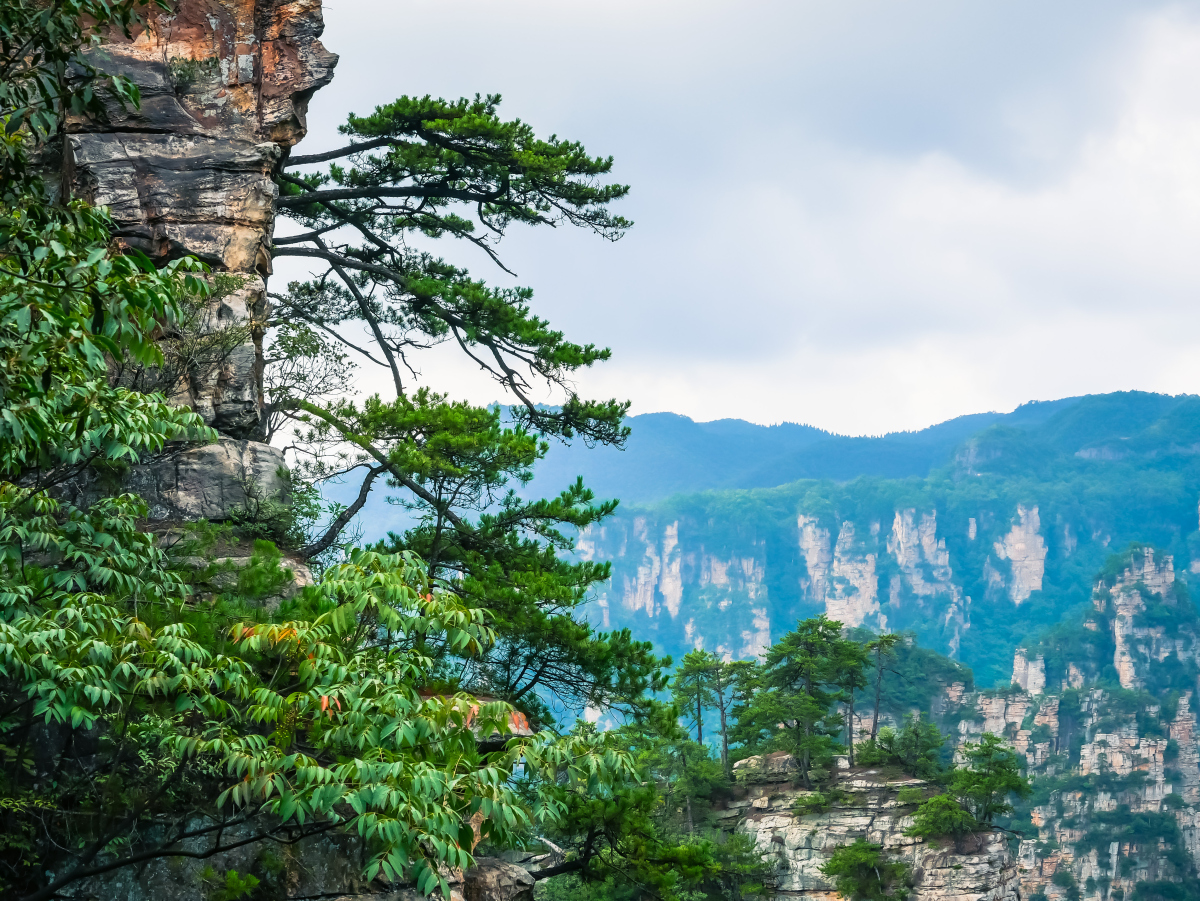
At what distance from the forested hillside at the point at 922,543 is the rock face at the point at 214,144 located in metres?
129

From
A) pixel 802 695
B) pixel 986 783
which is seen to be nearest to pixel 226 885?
pixel 802 695

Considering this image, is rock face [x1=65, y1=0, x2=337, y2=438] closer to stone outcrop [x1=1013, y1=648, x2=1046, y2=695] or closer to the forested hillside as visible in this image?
stone outcrop [x1=1013, y1=648, x2=1046, y2=695]

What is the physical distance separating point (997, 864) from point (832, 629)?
8.87 meters

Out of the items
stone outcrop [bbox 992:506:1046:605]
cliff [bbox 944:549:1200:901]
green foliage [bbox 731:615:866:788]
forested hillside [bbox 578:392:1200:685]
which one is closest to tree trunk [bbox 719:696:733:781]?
green foliage [bbox 731:615:866:788]

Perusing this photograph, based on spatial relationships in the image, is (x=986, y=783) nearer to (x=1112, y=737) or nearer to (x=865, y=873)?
(x=865, y=873)

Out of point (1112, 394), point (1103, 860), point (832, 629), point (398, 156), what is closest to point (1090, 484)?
point (1112, 394)

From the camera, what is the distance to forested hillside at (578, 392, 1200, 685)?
14675 centimetres

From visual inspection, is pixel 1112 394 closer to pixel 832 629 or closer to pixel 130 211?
pixel 832 629

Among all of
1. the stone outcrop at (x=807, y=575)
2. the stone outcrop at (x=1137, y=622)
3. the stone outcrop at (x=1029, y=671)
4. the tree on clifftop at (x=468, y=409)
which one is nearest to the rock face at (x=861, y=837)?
the tree on clifftop at (x=468, y=409)

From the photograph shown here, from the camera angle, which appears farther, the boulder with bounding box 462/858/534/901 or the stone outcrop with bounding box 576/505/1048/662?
the stone outcrop with bounding box 576/505/1048/662

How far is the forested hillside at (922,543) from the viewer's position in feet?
481

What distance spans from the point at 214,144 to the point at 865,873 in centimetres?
2654

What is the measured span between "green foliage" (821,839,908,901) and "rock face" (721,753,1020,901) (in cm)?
142

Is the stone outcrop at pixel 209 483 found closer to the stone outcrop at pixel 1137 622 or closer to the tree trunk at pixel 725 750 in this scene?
the tree trunk at pixel 725 750
